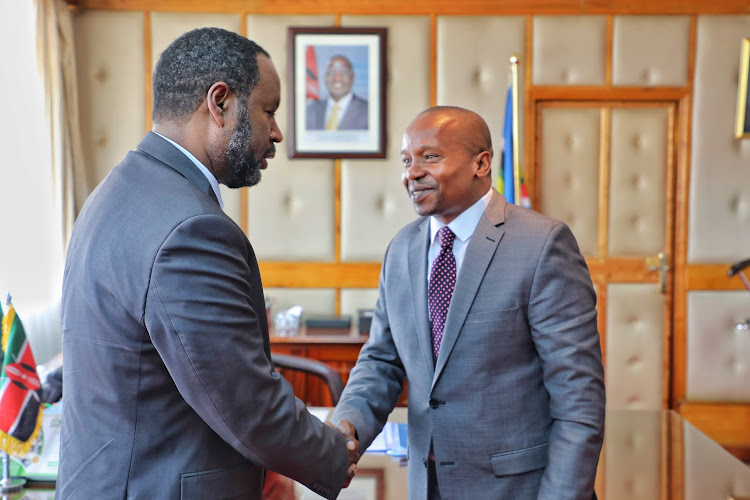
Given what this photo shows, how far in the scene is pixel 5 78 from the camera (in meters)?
4.00

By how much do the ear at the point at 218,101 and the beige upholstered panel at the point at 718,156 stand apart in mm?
4455

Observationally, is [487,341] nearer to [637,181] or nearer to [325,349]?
[325,349]

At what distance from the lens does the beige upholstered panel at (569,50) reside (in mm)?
5043

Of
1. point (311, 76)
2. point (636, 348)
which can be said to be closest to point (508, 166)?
point (311, 76)

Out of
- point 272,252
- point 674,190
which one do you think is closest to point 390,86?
point 272,252

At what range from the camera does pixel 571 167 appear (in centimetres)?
517

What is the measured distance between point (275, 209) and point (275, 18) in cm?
128

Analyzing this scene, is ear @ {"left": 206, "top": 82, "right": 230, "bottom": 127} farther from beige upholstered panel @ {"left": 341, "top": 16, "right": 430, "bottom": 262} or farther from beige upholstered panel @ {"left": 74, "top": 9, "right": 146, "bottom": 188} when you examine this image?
beige upholstered panel @ {"left": 74, "top": 9, "right": 146, "bottom": 188}

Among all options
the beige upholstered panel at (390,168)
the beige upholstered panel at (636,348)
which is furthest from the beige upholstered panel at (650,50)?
the beige upholstered panel at (636,348)

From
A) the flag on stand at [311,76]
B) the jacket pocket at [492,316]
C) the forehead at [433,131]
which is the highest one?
the flag on stand at [311,76]

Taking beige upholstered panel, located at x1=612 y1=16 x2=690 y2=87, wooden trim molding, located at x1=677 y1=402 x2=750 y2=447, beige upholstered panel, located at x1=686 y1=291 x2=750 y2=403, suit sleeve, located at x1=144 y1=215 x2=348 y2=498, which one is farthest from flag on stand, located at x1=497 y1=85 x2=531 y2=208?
suit sleeve, located at x1=144 y1=215 x2=348 y2=498

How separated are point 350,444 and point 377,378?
10.4 inches

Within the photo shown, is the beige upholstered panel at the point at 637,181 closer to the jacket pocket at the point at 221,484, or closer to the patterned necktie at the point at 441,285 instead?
the patterned necktie at the point at 441,285

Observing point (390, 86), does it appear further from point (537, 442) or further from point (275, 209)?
point (537, 442)
